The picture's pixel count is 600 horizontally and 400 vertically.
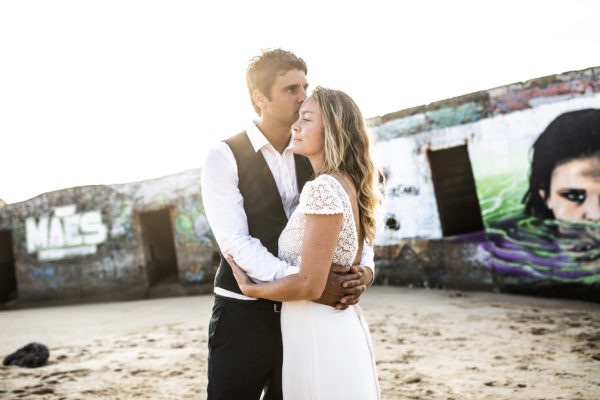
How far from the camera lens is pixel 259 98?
91.7 inches

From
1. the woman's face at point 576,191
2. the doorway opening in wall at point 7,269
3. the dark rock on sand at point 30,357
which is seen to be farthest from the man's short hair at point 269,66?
the doorway opening in wall at point 7,269

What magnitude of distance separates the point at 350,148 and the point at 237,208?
540 mm

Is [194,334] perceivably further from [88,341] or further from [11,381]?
[11,381]

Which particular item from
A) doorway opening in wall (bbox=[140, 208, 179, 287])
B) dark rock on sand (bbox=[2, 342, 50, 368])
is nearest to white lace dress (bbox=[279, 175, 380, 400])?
dark rock on sand (bbox=[2, 342, 50, 368])

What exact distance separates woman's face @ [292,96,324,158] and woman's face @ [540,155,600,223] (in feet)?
22.9

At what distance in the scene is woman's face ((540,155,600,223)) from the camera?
734 centimetres

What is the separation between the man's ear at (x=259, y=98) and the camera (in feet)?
7.60

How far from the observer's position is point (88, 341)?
6508 millimetres

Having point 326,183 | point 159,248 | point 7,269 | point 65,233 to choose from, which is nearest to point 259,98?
point 326,183

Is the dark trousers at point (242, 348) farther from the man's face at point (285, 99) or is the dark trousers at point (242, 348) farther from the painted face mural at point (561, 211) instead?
the painted face mural at point (561, 211)

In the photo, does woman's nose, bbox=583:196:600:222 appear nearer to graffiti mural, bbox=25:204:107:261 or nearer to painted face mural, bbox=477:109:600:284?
painted face mural, bbox=477:109:600:284

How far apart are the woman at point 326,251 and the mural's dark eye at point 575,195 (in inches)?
267

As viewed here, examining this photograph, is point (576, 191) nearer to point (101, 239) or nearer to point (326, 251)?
point (326, 251)

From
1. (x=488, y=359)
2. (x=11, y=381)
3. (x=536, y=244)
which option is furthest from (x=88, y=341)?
(x=536, y=244)
